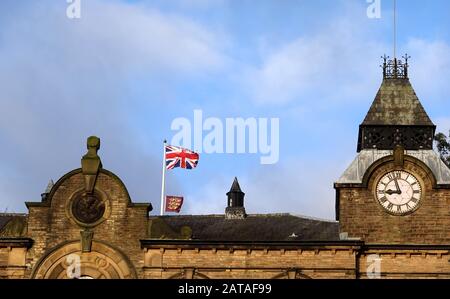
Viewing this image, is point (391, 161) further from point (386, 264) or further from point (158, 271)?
point (158, 271)

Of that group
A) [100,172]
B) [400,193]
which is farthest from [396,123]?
[100,172]

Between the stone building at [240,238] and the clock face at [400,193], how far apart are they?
44 millimetres

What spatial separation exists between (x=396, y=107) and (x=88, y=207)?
602 inches

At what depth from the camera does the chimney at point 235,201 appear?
54.3m

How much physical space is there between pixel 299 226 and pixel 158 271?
291 inches

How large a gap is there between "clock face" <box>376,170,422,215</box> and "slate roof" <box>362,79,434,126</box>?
335 cm

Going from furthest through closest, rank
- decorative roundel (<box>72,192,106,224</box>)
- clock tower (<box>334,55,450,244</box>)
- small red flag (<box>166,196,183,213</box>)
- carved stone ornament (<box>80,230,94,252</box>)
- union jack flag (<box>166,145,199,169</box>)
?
small red flag (<box>166,196,183,213</box>)
union jack flag (<box>166,145,199,169</box>)
clock tower (<box>334,55,450,244</box>)
decorative roundel (<box>72,192,106,224</box>)
carved stone ornament (<box>80,230,94,252</box>)

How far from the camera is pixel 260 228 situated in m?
49.4

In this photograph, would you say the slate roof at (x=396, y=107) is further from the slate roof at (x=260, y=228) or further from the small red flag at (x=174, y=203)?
the small red flag at (x=174, y=203)

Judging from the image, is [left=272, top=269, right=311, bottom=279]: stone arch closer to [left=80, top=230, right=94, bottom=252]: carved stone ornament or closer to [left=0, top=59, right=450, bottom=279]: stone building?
[left=0, top=59, right=450, bottom=279]: stone building

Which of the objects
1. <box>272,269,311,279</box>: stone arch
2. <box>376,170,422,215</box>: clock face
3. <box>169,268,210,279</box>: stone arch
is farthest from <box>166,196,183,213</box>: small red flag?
<box>376,170,422,215</box>: clock face

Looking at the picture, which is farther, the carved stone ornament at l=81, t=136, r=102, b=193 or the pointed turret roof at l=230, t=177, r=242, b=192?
the pointed turret roof at l=230, t=177, r=242, b=192

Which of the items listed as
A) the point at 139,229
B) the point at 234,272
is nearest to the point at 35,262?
the point at 139,229

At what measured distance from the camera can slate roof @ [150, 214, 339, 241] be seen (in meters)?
48.0
